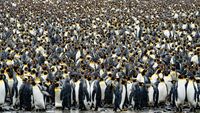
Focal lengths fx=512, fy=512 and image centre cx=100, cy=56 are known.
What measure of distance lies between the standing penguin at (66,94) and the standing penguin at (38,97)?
622 mm

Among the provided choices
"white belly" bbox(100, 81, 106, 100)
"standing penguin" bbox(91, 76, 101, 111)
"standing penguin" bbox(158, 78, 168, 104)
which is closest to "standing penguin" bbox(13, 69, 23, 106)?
"standing penguin" bbox(91, 76, 101, 111)

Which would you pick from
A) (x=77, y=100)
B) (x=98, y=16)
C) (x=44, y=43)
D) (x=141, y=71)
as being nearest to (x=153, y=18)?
(x=98, y=16)

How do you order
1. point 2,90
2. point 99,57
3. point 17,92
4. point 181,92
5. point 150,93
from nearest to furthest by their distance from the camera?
point 2,90, point 17,92, point 181,92, point 150,93, point 99,57

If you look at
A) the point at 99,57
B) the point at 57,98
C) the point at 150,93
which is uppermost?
the point at 99,57

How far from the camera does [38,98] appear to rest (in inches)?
610

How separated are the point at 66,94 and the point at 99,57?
586 cm

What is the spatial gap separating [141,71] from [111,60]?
→ 2699 mm

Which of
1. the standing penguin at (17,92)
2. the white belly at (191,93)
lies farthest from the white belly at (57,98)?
the white belly at (191,93)

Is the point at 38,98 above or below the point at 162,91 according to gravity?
below

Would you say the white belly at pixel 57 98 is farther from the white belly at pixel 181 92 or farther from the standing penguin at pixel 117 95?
the white belly at pixel 181 92

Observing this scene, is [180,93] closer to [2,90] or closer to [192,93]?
[192,93]

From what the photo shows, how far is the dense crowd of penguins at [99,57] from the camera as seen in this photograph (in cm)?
1588

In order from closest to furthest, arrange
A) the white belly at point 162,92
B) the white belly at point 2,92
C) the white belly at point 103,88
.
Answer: the white belly at point 2,92, the white belly at point 103,88, the white belly at point 162,92

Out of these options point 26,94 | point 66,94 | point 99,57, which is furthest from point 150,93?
point 99,57
